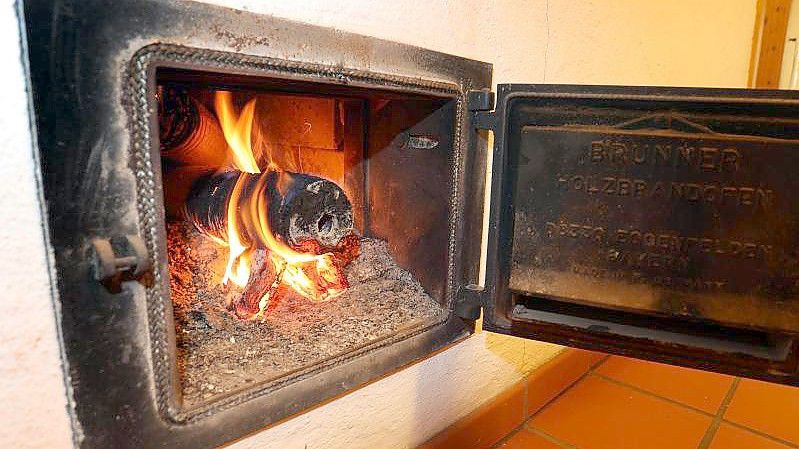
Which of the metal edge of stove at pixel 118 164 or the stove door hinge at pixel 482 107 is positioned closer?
the metal edge of stove at pixel 118 164

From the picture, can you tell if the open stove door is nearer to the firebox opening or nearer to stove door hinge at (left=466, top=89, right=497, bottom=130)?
stove door hinge at (left=466, top=89, right=497, bottom=130)

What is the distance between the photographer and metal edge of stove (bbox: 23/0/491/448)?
499 mm

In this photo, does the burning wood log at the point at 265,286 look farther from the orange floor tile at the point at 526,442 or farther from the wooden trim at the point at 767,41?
the wooden trim at the point at 767,41

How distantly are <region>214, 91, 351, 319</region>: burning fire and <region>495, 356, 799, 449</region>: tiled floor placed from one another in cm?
66

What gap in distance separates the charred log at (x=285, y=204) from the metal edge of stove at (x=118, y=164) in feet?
0.91

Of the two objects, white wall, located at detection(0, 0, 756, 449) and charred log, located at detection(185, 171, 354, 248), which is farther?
charred log, located at detection(185, 171, 354, 248)

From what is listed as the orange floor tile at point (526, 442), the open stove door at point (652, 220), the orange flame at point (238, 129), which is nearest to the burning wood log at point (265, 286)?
the orange flame at point (238, 129)

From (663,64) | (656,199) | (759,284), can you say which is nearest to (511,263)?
(656,199)

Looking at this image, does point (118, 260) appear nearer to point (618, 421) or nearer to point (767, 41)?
point (618, 421)

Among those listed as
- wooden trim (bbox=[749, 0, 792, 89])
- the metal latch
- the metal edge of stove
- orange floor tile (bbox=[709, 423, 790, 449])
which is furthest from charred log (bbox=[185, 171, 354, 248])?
wooden trim (bbox=[749, 0, 792, 89])

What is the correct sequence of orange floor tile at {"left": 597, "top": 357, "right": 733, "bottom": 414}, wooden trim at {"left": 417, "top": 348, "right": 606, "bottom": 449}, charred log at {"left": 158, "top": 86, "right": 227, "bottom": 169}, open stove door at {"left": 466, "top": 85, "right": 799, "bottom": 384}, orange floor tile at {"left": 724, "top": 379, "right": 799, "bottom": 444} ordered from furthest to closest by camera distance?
orange floor tile at {"left": 597, "top": 357, "right": 733, "bottom": 414} < orange floor tile at {"left": 724, "top": 379, "right": 799, "bottom": 444} < wooden trim at {"left": 417, "top": 348, "right": 606, "bottom": 449} < charred log at {"left": 158, "top": 86, "right": 227, "bottom": 169} < open stove door at {"left": 466, "top": 85, "right": 799, "bottom": 384}

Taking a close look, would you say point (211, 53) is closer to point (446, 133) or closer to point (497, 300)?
point (446, 133)

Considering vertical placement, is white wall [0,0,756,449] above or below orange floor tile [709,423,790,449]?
above

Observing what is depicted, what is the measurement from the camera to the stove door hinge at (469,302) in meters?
1.01
